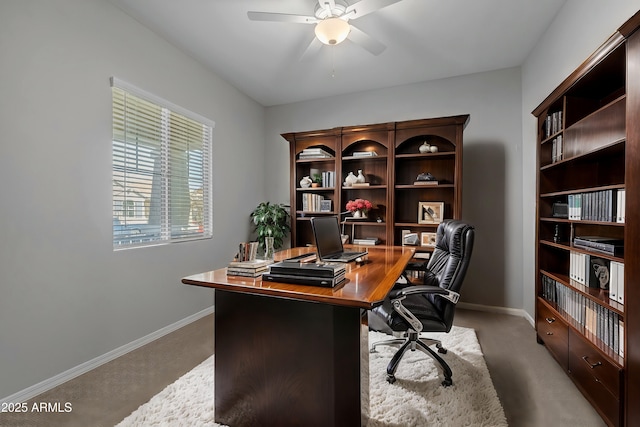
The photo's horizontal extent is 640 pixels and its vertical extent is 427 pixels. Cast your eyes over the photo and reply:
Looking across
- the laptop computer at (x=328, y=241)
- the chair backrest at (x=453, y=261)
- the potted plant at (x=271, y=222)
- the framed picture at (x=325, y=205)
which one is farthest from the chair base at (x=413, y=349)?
the potted plant at (x=271, y=222)

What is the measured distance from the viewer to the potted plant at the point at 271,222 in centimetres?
396

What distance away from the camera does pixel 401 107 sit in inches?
150

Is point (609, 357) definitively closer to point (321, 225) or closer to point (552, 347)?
point (552, 347)

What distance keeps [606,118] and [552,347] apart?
5.30 feet

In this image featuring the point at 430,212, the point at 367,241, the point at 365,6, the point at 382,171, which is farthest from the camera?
the point at 382,171

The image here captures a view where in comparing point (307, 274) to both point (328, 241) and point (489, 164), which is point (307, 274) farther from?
point (489, 164)

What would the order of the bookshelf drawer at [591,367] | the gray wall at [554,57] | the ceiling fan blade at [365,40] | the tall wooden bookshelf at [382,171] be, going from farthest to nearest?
the tall wooden bookshelf at [382,171]
the ceiling fan blade at [365,40]
the gray wall at [554,57]
the bookshelf drawer at [591,367]

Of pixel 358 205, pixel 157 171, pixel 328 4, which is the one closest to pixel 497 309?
pixel 358 205

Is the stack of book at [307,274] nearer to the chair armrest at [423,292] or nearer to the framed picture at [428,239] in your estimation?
the chair armrest at [423,292]

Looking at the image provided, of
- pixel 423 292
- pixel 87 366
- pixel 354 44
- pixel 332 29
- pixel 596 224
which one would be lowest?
pixel 87 366

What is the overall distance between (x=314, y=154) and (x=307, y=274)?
2.72 meters

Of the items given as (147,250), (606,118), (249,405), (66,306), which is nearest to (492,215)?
(606,118)

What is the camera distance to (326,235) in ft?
6.77

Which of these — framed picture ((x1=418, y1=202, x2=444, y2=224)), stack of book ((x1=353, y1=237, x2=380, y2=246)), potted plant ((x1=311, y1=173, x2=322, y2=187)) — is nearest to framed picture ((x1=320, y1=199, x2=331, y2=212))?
potted plant ((x1=311, y1=173, x2=322, y2=187))
